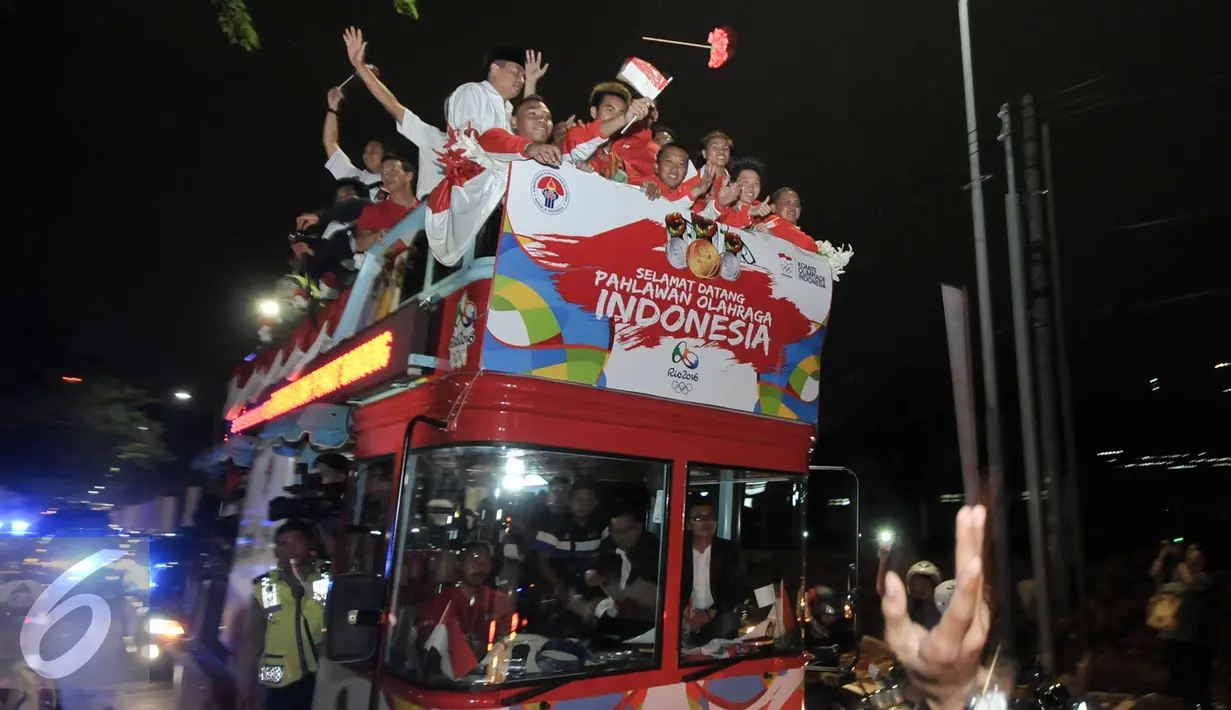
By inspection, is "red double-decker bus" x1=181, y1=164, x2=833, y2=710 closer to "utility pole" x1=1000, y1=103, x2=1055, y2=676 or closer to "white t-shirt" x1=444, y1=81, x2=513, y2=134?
"white t-shirt" x1=444, y1=81, x2=513, y2=134

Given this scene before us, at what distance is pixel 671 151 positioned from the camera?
4219 mm

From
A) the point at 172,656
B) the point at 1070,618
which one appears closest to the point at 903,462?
the point at 1070,618

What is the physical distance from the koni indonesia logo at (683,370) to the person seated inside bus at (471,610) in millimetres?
1133

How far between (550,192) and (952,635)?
2.39m

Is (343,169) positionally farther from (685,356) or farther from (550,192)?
(685,356)

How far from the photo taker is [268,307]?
7.47 meters

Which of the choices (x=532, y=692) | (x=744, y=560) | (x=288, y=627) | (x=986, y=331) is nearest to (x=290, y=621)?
(x=288, y=627)

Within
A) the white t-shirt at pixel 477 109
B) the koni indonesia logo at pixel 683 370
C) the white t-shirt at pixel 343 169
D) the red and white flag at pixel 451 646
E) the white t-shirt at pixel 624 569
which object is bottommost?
the red and white flag at pixel 451 646

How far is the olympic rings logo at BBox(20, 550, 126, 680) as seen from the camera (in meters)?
4.23

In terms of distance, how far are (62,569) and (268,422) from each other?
1602mm

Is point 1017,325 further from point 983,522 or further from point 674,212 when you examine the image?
point 983,522

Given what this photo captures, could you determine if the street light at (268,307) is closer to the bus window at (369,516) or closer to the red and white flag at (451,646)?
the bus window at (369,516)

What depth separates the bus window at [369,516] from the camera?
375 cm

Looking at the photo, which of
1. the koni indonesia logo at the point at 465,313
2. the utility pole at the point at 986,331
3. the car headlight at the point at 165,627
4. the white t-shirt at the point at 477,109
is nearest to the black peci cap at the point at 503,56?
the white t-shirt at the point at 477,109
